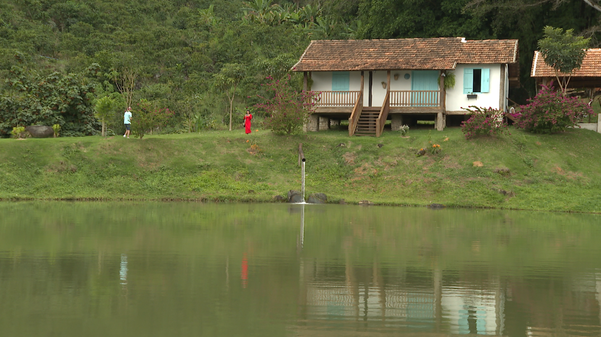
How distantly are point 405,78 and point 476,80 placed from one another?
3492mm

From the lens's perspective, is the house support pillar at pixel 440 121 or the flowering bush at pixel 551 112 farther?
the house support pillar at pixel 440 121

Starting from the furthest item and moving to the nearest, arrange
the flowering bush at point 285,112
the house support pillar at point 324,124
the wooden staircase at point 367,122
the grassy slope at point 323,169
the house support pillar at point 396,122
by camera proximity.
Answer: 1. the house support pillar at point 324,124
2. the house support pillar at point 396,122
3. the wooden staircase at point 367,122
4. the flowering bush at point 285,112
5. the grassy slope at point 323,169

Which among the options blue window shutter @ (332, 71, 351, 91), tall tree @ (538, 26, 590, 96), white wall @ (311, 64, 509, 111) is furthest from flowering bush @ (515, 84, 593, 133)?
blue window shutter @ (332, 71, 351, 91)

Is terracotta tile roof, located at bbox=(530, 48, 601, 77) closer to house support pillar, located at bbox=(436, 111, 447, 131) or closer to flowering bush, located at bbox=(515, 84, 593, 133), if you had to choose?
flowering bush, located at bbox=(515, 84, 593, 133)

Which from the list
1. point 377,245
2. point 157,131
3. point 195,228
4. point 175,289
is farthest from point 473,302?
point 157,131

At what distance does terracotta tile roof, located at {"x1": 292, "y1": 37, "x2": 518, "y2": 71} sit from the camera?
32969mm

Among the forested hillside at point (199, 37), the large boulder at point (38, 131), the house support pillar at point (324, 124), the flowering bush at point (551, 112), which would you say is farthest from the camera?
the forested hillside at point (199, 37)

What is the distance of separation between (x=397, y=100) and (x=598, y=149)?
31.3ft

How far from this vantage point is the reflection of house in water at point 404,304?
8.42m

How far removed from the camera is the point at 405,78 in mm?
34250

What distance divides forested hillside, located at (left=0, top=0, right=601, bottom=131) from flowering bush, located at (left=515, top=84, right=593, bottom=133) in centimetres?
868

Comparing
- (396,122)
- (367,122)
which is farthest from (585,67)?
(367,122)

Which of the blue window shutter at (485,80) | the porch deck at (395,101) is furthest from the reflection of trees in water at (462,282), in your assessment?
the blue window shutter at (485,80)

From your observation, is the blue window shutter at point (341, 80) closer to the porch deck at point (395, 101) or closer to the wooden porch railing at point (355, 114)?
the porch deck at point (395, 101)
